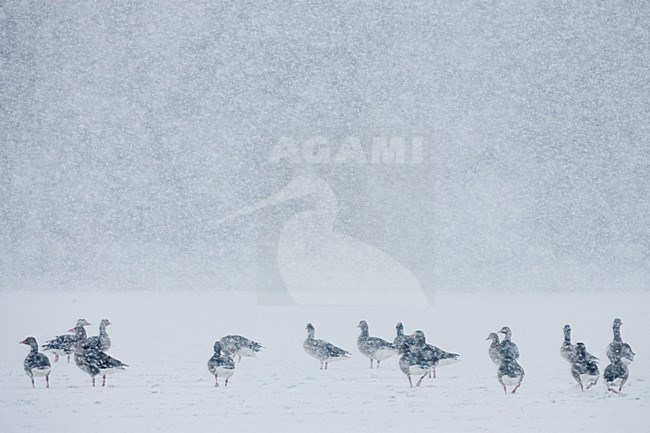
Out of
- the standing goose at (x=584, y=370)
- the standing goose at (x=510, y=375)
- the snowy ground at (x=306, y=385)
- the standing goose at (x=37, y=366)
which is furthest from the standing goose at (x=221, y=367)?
the standing goose at (x=584, y=370)

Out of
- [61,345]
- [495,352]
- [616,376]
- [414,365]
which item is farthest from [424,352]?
[61,345]

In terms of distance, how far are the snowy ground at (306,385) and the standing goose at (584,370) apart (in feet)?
0.35

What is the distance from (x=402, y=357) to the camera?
5.87m

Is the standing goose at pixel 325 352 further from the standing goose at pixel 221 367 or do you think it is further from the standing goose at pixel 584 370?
the standing goose at pixel 584 370

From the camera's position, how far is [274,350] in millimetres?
7441

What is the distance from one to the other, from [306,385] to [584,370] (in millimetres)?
2122

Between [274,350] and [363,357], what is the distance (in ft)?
3.09

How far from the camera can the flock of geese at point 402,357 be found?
548cm

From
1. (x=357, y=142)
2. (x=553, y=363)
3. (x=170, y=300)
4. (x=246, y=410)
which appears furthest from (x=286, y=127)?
(x=246, y=410)

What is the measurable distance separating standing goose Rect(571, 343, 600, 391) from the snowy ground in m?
0.11

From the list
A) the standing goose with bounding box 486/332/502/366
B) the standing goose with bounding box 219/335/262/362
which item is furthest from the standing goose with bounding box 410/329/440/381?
the standing goose with bounding box 219/335/262/362

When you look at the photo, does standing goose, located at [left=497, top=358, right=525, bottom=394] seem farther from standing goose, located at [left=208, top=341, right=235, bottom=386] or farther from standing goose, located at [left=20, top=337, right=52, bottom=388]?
standing goose, located at [left=20, top=337, right=52, bottom=388]

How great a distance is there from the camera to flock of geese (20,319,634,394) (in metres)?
5.48

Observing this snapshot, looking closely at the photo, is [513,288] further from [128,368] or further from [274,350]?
[128,368]
